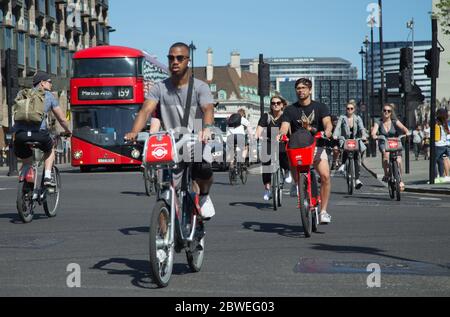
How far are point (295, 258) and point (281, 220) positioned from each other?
4119 millimetres

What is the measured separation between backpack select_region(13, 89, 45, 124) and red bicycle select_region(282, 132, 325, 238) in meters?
3.32

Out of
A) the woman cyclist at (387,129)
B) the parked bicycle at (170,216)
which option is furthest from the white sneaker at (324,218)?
the woman cyclist at (387,129)

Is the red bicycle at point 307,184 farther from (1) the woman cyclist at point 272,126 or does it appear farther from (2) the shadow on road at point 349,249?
(1) the woman cyclist at point 272,126

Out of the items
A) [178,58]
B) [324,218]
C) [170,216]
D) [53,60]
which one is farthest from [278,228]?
[53,60]

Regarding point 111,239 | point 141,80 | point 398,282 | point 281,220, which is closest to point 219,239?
point 111,239

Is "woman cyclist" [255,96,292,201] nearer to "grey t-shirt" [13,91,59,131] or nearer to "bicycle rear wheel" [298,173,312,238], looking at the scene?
"grey t-shirt" [13,91,59,131]

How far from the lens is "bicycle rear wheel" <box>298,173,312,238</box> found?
10.2 meters

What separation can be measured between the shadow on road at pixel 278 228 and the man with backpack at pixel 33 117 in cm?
267

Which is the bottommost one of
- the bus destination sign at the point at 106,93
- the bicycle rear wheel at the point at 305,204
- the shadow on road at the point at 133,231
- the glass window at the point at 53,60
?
Answer: the shadow on road at the point at 133,231

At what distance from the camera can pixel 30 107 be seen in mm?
11883

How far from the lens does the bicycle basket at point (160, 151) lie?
6.75 metres

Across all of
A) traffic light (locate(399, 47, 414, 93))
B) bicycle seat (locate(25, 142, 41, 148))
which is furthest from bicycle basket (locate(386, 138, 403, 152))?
traffic light (locate(399, 47, 414, 93))

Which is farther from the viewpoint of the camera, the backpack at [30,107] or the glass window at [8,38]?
the glass window at [8,38]
